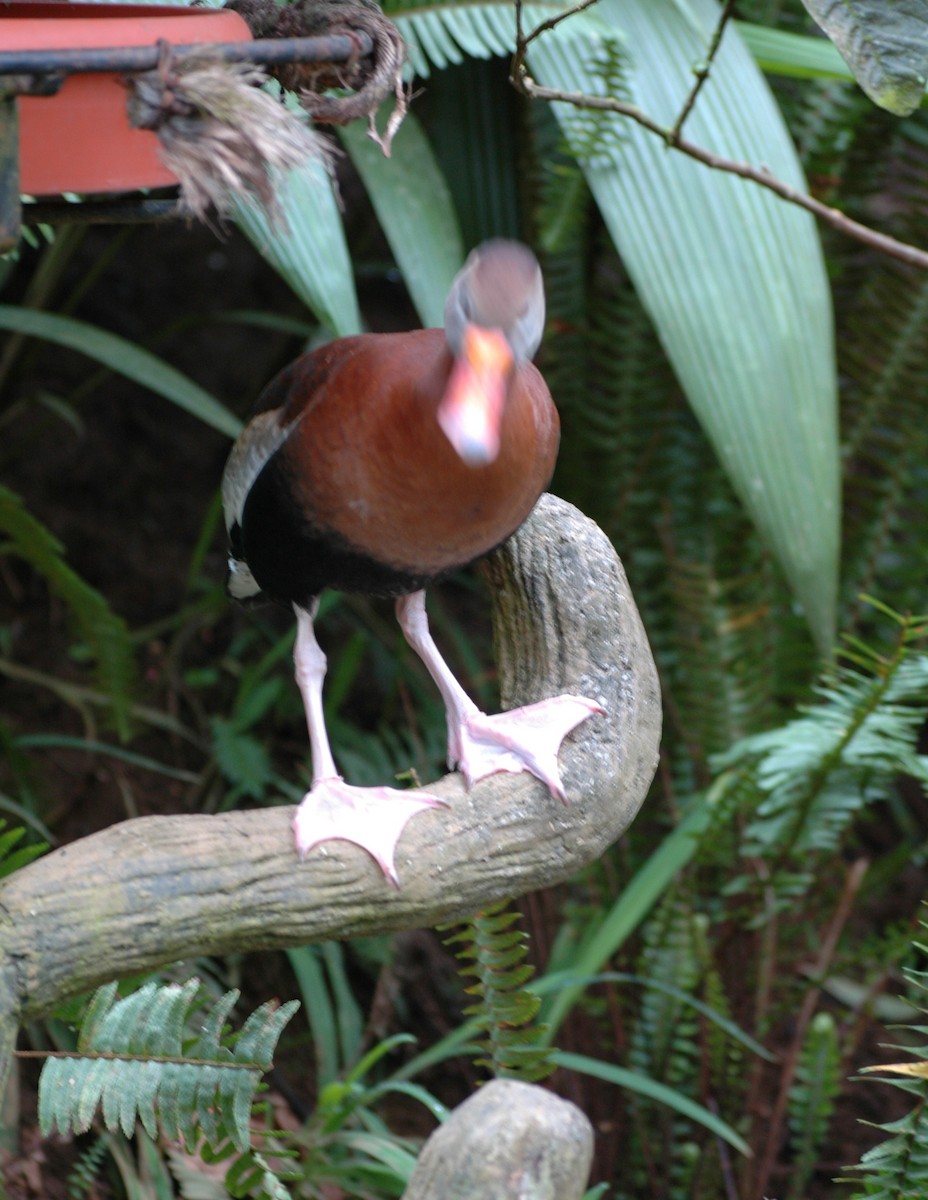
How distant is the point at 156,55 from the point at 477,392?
0.39 m

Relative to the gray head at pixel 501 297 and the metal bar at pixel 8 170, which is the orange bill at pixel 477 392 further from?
the metal bar at pixel 8 170

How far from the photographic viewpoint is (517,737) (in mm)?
1191

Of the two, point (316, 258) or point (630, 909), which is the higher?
point (316, 258)

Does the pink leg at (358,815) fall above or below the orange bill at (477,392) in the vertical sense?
below

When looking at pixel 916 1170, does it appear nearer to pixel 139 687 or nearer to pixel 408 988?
pixel 408 988

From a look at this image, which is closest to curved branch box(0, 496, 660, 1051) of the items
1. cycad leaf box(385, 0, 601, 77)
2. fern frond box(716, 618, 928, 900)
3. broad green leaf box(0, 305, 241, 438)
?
fern frond box(716, 618, 928, 900)

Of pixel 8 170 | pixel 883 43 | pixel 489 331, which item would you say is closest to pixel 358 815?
pixel 489 331

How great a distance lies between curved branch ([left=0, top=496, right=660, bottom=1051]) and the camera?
907mm

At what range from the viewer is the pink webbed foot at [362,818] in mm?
1043

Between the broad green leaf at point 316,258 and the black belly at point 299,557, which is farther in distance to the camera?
the broad green leaf at point 316,258

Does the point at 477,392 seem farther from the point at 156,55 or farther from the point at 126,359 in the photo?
the point at 126,359

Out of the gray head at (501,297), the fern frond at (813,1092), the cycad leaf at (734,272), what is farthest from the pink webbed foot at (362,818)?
the fern frond at (813,1092)

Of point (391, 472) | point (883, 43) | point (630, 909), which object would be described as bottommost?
point (630, 909)

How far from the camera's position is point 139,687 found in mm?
2412
